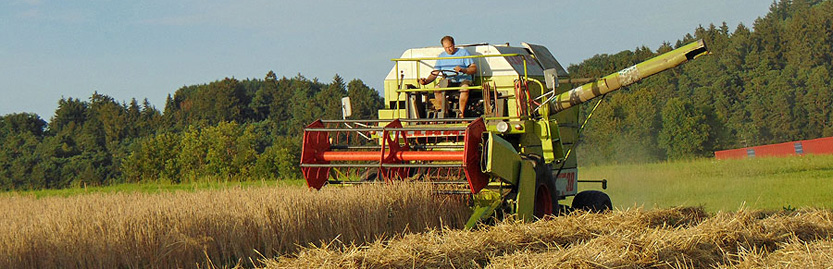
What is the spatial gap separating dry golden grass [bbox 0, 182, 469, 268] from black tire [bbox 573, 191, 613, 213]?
2376mm

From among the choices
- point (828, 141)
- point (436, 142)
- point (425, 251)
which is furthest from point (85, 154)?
point (425, 251)

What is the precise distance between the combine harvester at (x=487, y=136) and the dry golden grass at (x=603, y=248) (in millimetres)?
1061

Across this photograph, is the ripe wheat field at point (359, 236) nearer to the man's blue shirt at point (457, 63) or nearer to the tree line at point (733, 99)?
the man's blue shirt at point (457, 63)

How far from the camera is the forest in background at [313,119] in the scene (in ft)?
162

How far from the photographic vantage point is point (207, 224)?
7938 millimetres

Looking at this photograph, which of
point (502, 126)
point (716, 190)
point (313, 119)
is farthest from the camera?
point (313, 119)

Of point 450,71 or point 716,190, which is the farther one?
point 716,190

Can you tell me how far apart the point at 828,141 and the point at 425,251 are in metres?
40.0

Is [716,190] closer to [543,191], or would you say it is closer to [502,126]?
[543,191]

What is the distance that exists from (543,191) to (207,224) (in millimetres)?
4547

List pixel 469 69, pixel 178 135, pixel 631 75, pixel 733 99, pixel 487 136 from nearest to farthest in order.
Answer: pixel 487 136 < pixel 631 75 < pixel 469 69 < pixel 178 135 < pixel 733 99

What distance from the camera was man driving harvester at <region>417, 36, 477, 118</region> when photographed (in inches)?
468

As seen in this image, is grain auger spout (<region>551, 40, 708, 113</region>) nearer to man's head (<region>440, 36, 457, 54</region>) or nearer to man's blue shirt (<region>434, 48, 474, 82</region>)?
man's blue shirt (<region>434, 48, 474, 82</region>)

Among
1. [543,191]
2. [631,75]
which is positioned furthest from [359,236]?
[631,75]
